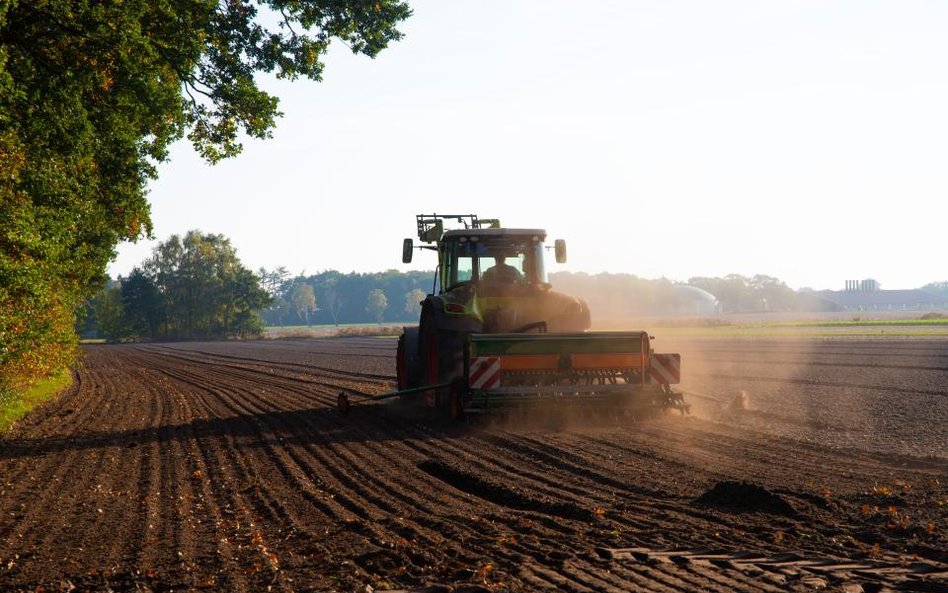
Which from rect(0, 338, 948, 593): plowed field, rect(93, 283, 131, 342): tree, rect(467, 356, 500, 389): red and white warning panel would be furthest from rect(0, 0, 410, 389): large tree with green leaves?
rect(93, 283, 131, 342): tree

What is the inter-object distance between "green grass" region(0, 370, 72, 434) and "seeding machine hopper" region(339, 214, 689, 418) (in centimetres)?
624

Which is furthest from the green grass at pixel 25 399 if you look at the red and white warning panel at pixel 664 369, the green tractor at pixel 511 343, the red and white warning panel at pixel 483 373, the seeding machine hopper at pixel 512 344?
the red and white warning panel at pixel 664 369

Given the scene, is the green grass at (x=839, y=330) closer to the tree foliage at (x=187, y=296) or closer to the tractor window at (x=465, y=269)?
the tractor window at (x=465, y=269)

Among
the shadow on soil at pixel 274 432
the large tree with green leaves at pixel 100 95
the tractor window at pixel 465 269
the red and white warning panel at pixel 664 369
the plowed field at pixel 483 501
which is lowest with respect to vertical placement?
the plowed field at pixel 483 501

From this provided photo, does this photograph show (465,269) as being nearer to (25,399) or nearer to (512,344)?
(512,344)

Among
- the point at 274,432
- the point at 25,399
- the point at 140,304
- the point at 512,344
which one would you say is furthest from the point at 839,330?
the point at 140,304

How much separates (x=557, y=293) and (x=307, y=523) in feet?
32.8

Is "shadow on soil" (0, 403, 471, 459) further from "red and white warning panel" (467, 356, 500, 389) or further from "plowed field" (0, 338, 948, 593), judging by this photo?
"red and white warning panel" (467, 356, 500, 389)

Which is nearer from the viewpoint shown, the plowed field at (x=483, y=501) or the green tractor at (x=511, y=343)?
the plowed field at (x=483, y=501)

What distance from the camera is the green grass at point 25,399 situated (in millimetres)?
19266

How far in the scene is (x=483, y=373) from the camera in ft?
A: 53.4

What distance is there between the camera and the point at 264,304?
132 meters

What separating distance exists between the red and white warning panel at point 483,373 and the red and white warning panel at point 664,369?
2.74 metres

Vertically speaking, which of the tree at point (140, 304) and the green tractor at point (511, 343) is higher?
the tree at point (140, 304)
